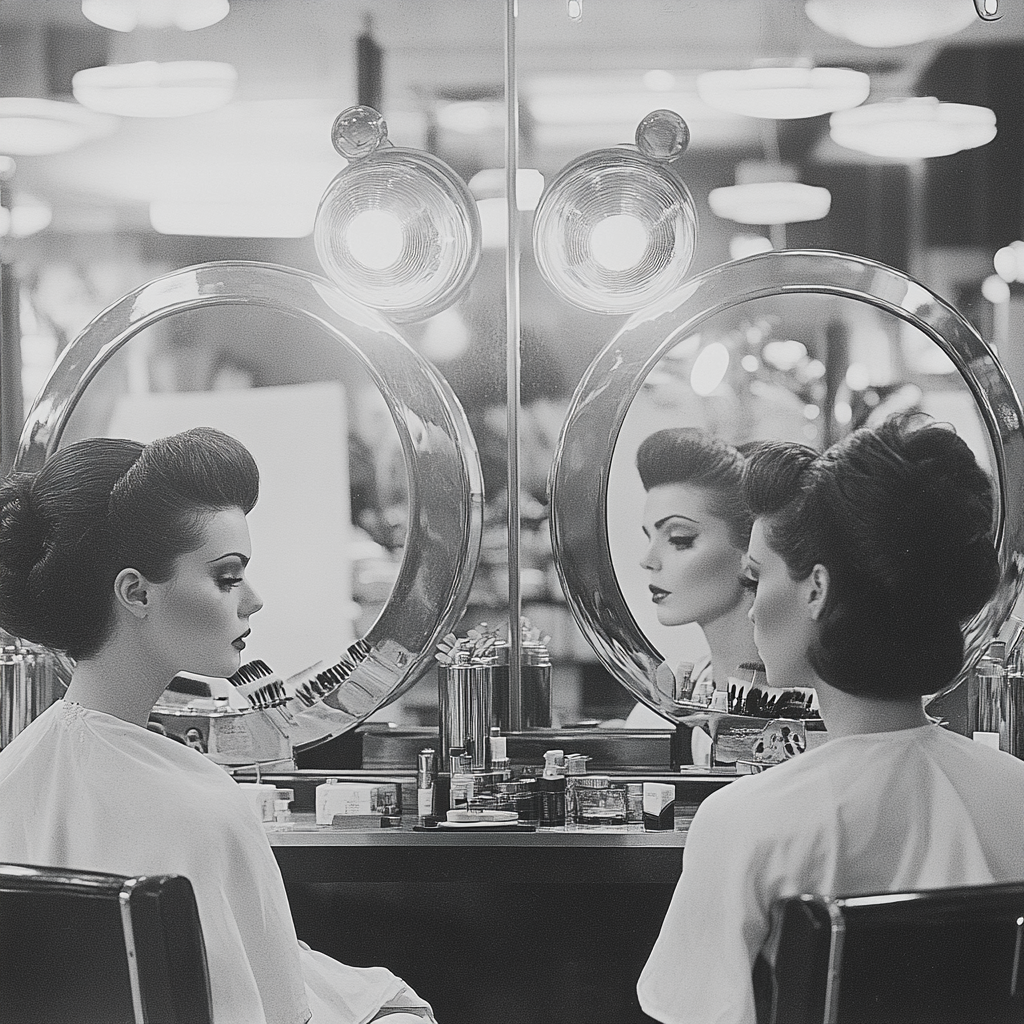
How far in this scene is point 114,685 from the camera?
67.2 inches

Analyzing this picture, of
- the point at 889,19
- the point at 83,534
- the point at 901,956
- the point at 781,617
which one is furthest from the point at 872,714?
the point at 889,19

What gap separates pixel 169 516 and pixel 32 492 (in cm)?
17

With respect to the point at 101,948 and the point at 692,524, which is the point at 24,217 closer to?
the point at 692,524

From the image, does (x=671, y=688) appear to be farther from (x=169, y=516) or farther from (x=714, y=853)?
(x=169, y=516)

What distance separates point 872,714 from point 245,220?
1.36 meters

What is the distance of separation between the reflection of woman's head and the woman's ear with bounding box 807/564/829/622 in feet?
1.67

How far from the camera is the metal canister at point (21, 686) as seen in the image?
221 centimetres

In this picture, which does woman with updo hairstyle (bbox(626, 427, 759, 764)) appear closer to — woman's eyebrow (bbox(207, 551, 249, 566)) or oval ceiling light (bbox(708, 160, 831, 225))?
oval ceiling light (bbox(708, 160, 831, 225))

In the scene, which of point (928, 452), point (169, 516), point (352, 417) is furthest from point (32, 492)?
point (928, 452)

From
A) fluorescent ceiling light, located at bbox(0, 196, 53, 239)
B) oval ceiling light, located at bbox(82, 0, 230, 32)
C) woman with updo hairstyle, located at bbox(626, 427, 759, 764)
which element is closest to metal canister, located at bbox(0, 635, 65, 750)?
fluorescent ceiling light, located at bbox(0, 196, 53, 239)

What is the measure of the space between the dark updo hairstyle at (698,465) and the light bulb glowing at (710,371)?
0.23 feet

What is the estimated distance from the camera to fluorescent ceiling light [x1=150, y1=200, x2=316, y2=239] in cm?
233

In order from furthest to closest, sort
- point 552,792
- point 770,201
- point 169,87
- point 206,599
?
point 169,87 < point 770,201 < point 552,792 < point 206,599

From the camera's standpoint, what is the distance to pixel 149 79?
7.75ft
